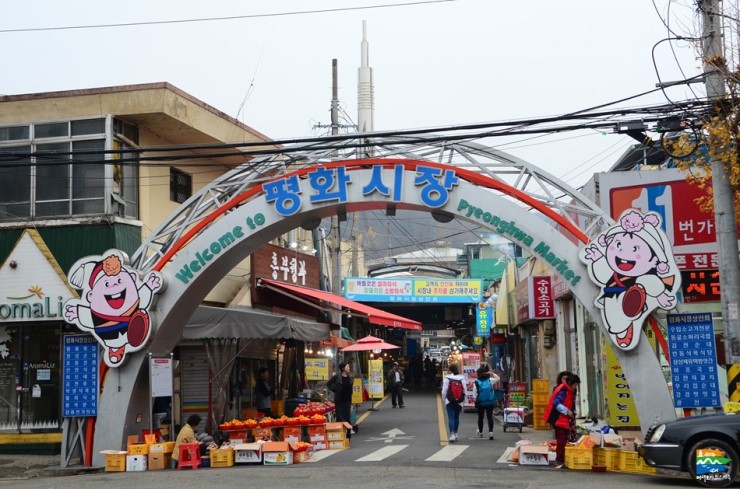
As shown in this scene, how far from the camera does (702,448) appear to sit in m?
12.9

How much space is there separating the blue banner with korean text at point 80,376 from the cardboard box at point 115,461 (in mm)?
1287

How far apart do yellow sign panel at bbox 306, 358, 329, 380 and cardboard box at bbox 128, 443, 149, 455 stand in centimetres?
947

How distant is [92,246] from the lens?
68.0 ft

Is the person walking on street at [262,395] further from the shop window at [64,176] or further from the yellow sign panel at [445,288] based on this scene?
the yellow sign panel at [445,288]

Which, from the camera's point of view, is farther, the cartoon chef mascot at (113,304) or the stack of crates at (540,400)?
the stack of crates at (540,400)

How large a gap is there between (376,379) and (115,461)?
22077mm

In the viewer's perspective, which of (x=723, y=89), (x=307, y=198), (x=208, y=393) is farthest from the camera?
(x=208, y=393)

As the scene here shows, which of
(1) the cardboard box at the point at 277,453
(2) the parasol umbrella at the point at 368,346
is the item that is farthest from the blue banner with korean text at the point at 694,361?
(2) the parasol umbrella at the point at 368,346

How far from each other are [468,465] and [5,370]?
11.6m

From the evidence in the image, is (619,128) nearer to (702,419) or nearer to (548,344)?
(702,419)

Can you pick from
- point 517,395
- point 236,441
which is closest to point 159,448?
point 236,441

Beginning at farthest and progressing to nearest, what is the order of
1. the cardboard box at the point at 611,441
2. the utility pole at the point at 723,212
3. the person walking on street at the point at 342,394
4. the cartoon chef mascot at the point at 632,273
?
the person walking on street at the point at 342,394 < the cartoon chef mascot at the point at 632,273 < the cardboard box at the point at 611,441 < the utility pole at the point at 723,212

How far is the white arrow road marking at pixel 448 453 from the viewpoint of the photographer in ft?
54.7

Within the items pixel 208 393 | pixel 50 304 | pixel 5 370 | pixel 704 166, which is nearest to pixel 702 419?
pixel 704 166
